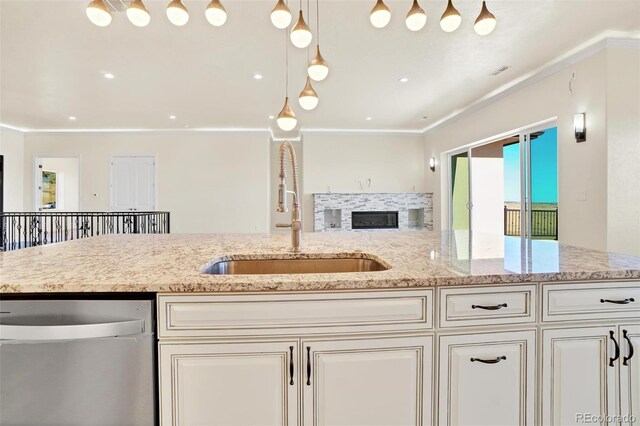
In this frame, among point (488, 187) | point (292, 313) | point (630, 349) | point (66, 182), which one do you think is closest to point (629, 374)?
point (630, 349)

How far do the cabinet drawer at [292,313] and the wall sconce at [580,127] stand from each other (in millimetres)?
3890

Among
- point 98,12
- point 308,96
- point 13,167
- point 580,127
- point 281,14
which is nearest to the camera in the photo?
point 98,12

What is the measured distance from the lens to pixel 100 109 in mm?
5926

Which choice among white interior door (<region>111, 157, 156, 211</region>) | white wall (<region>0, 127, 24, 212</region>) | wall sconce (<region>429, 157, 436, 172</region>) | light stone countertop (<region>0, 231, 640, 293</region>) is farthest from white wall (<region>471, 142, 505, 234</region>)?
white wall (<region>0, 127, 24, 212</region>)

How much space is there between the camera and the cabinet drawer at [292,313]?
1069 mm

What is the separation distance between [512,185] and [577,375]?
461 centimetres

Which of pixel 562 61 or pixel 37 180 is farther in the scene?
pixel 37 180

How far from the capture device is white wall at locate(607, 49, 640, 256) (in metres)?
3.46

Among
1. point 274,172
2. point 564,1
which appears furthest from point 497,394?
point 274,172

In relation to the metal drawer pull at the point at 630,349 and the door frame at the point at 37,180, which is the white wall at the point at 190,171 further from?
the metal drawer pull at the point at 630,349

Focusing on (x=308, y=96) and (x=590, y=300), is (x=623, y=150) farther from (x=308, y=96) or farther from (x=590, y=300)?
(x=308, y=96)

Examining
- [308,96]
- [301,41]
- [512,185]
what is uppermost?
[301,41]

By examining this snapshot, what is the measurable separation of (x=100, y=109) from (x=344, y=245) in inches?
243

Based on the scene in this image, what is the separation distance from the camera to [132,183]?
25.2 feet
